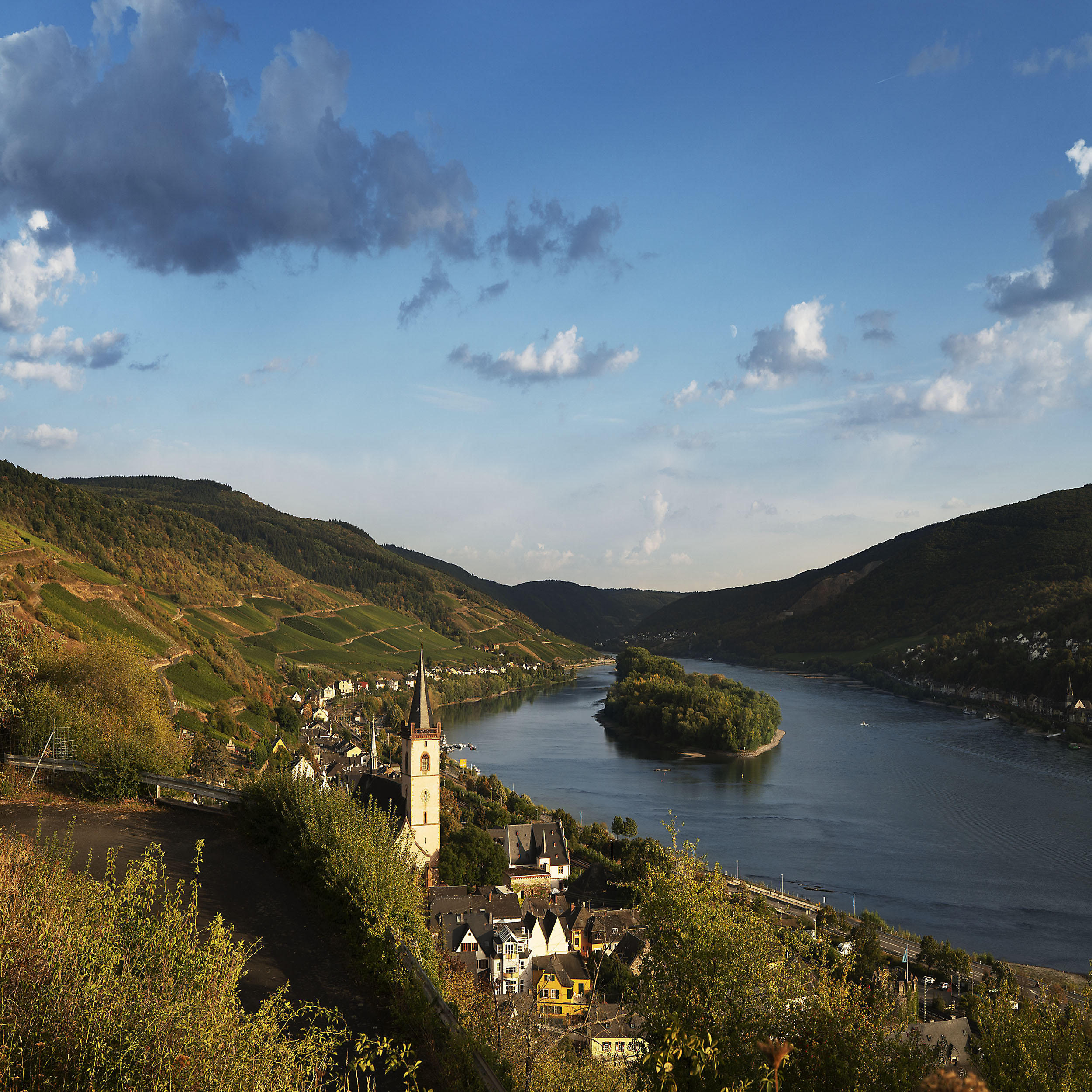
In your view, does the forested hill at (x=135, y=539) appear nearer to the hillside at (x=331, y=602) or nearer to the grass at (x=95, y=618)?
the hillside at (x=331, y=602)

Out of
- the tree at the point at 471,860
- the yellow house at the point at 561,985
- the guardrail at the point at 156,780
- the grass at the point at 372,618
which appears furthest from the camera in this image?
the grass at the point at 372,618

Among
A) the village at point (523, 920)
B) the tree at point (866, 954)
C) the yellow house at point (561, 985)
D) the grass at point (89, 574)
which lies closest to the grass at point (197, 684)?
the grass at point (89, 574)

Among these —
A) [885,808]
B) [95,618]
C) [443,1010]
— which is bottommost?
[885,808]

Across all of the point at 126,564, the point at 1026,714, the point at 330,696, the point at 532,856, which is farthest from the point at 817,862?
the point at 126,564

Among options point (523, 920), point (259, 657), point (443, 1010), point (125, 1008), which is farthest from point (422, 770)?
point (259, 657)

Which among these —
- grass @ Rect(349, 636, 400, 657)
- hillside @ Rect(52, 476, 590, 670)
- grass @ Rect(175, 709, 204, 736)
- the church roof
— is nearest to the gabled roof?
the church roof

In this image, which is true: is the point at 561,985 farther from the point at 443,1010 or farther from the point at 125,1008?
the point at 125,1008
